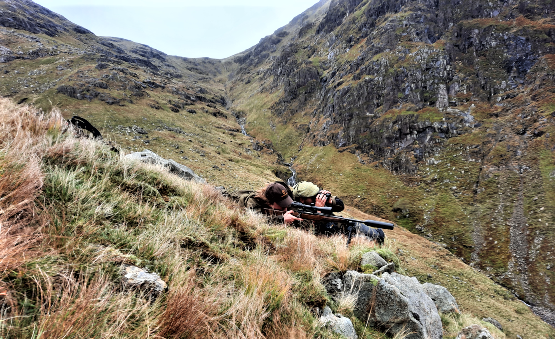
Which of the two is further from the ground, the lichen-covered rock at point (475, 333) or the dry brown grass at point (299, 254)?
the dry brown grass at point (299, 254)

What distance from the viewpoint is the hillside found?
26016 mm

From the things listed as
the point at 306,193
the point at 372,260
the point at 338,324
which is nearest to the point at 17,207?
the point at 338,324

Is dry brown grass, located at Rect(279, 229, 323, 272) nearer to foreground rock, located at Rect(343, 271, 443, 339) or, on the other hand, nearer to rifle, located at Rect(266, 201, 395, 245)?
foreground rock, located at Rect(343, 271, 443, 339)

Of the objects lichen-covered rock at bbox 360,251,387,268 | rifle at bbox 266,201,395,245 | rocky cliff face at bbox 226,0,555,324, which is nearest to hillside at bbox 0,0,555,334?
rocky cliff face at bbox 226,0,555,324

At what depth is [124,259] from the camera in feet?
5.83

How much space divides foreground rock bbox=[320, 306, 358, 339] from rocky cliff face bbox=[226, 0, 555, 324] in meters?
Answer: 27.8

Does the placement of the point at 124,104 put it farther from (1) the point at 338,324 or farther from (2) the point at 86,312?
(1) the point at 338,324

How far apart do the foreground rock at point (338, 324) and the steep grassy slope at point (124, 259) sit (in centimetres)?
15

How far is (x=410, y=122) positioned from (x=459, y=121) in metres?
7.27

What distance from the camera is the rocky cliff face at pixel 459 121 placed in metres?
24.5

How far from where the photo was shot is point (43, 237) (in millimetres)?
1633

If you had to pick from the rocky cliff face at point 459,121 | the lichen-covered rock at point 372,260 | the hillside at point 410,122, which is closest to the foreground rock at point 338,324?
the lichen-covered rock at point 372,260

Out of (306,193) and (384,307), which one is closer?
(384,307)

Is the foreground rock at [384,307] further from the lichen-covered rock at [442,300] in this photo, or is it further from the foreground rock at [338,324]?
the lichen-covered rock at [442,300]
